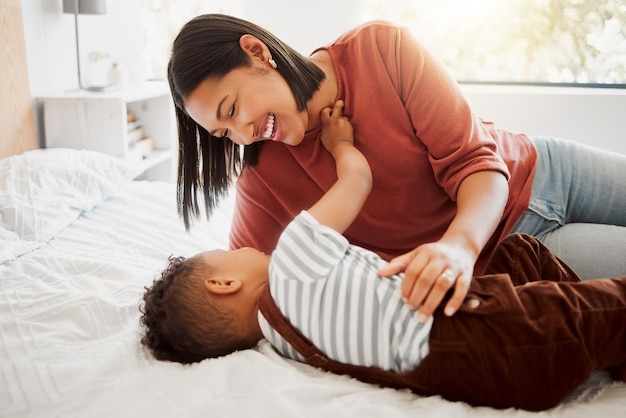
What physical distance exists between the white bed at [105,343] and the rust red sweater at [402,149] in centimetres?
43

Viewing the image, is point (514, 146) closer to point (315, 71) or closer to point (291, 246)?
point (315, 71)

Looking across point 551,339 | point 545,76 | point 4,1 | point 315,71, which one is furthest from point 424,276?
point 545,76

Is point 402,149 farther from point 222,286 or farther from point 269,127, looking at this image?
point 222,286

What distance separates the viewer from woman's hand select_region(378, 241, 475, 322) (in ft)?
2.71

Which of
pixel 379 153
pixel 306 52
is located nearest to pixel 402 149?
pixel 379 153

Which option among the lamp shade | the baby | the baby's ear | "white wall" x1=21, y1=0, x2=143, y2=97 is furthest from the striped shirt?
the lamp shade

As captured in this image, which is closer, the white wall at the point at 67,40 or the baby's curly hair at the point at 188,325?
the baby's curly hair at the point at 188,325

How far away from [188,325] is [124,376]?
13 cm

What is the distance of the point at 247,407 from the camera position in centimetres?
80

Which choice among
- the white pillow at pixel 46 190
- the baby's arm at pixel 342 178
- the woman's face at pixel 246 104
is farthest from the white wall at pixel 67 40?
the baby's arm at pixel 342 178

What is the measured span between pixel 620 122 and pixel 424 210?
2052 millimetres

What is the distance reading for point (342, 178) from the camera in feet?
3.60

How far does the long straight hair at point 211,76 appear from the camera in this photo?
1.10 meters

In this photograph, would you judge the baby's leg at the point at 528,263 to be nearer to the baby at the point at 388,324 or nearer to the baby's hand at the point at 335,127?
the baby at the point at 388,324
